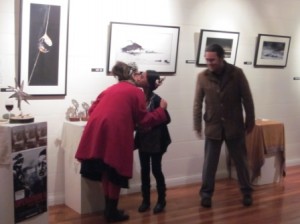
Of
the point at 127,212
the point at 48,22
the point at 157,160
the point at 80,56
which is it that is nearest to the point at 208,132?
the point at 157,160

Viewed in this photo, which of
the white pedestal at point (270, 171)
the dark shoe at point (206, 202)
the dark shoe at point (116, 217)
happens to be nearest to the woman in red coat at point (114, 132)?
the dark shoe at point (116, 217)

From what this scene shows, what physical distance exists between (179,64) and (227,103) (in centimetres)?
99

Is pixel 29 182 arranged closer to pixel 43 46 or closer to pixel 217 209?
pixel 43 46

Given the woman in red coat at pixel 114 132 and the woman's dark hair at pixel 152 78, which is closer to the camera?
the woman in red coat at pixel 114 132

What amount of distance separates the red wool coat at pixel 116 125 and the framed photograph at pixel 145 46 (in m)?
0.88

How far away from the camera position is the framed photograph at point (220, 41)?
515cm

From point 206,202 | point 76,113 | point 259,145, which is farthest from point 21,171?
point 259,145

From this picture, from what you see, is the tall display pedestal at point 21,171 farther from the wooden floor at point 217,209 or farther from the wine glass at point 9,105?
the wooden floor at point 217,209

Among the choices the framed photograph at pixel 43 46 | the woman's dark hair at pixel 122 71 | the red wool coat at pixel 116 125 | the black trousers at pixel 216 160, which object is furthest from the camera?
the black trousers at pixel 216 160

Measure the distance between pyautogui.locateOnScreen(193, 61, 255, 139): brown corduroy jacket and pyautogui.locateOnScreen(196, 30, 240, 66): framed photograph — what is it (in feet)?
2.88

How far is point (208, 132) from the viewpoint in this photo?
436cm

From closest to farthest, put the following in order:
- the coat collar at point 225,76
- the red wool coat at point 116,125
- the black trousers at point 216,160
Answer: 1. the red wool coat at point 116,125
2. the coat collar at point 225,76
3. the black trousers at point 216,160

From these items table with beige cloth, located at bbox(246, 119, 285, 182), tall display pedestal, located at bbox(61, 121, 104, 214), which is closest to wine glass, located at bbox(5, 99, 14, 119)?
tall display pedestal, located at bbox(61, 121, 104, 214)

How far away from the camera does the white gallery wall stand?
4.18 m
